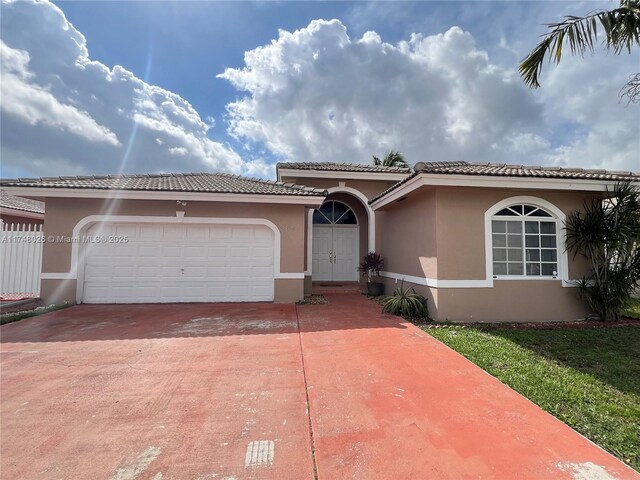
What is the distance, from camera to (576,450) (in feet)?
8.91

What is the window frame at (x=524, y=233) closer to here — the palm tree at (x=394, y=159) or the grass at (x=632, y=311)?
the grass at (x=632, y=311)

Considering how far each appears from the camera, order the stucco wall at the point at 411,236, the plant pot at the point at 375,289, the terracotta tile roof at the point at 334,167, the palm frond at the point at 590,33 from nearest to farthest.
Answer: the palm frond at the point at 590,33 < the stucco wall at the point at 411,236 < the plant pot at the point at 375,289 < the terracotta tile roof at the point at 334,167

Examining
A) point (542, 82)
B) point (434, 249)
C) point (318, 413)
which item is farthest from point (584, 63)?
point (318, 413)

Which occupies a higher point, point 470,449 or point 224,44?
point 224,44

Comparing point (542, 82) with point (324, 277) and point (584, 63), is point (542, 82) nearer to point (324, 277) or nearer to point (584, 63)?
point (584, 63)

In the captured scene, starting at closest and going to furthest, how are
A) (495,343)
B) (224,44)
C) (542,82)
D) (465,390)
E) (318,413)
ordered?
(318,413), (465,390), (495,343), (542,82), (224,44)

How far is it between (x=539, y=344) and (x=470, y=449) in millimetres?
4401

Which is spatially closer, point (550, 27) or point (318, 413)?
point (318, 413)

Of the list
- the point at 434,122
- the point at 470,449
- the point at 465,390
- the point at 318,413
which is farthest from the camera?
the point at 434,122

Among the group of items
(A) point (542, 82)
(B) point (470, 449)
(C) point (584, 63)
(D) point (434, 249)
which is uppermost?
(C) point (584, 63)

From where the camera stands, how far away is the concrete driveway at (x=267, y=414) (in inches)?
98.6

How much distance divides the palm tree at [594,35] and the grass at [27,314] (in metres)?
13.6

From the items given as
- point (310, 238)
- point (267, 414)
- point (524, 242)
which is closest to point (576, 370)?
point (524, 242)

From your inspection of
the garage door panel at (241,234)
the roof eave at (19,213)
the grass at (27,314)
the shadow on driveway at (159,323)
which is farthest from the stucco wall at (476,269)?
the roof eave at (19,213)
